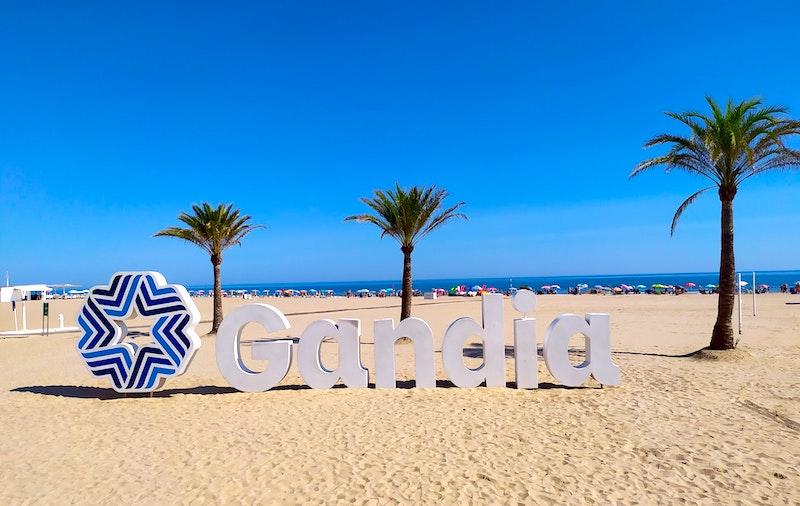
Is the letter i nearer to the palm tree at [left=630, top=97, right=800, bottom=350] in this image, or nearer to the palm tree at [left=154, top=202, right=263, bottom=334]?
the palm tree at [left=630, top=97, right=800, bottom=350]

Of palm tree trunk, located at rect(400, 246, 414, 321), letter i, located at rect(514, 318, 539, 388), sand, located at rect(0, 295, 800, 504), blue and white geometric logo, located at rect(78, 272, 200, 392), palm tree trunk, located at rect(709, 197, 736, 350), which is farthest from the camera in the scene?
palm tree trunk, located at rect(400, 246, 414, 321)

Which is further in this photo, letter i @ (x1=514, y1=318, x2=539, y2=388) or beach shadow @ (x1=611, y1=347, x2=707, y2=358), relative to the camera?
beach shadow @ (x1=611, y1=347, x2=707, y2=358)

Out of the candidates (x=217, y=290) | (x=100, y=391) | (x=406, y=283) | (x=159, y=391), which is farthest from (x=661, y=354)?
(x=217, y=290)

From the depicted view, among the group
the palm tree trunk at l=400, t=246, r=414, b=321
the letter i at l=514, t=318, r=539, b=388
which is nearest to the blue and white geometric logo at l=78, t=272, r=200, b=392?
the letter i at l=514, t=318, r=539, b=388

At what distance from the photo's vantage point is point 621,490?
5820 millimetres

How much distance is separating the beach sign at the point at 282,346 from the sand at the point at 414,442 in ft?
1.29

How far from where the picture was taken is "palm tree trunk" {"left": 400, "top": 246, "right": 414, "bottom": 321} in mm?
19000

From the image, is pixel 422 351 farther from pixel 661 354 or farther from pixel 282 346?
pixel 661 354

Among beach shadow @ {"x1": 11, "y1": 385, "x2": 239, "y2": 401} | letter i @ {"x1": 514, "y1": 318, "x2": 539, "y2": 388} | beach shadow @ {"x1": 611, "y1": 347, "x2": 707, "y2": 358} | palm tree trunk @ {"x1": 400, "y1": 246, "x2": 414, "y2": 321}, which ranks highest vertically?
palm tree trunk @ {"x1": 400, "y1": 246, "x2": 414, "y2": 321}

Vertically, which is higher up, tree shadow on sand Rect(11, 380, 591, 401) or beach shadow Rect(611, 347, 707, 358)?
beach shadow Rect(611, 347, 707, 358)

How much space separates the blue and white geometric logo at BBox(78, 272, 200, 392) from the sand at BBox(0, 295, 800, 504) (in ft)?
2.19

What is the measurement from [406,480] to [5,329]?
33.8 metres

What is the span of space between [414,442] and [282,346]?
167 inches

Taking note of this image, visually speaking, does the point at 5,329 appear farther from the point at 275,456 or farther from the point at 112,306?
the point at 275,456
